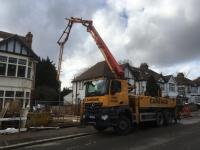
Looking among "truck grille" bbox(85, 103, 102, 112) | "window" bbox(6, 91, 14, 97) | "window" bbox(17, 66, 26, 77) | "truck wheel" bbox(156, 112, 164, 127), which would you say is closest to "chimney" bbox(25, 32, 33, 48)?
"window" bbox(17, 66, 26, 77)

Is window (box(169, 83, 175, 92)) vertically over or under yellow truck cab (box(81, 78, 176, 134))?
over

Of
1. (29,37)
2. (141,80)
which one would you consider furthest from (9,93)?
(141,80)

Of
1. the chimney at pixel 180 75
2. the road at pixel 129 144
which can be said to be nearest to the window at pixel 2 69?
the road at pixel 129 144

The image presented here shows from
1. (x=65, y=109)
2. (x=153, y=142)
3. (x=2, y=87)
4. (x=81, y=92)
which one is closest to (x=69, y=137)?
(x=153, y=142)

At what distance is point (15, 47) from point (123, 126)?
56.7ft

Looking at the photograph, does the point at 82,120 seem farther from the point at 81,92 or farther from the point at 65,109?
the point at 81,92

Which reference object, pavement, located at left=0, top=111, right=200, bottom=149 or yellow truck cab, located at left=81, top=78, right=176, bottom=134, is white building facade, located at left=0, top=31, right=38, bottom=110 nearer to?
pavement, located at left=0, top=111, right=200, bottom=149

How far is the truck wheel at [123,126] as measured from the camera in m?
18.0

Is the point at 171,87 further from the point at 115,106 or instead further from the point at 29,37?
the point at 115,106

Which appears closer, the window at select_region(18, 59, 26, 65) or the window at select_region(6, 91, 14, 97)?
the window at select_region(6, 91, 14, 97)

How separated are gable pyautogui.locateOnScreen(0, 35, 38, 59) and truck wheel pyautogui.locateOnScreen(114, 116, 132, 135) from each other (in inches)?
650

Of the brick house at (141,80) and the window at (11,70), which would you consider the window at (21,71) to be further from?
the brick house at (141,80)

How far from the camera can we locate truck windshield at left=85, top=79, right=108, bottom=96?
17828 millimetres

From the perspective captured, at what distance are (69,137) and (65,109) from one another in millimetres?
17736
